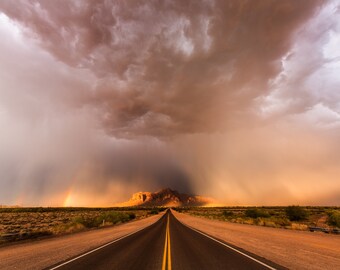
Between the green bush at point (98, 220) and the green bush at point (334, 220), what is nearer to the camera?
the green bush at point (334, 220)

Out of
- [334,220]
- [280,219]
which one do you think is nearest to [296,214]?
[280,219]

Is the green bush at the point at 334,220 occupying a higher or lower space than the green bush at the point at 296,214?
lower

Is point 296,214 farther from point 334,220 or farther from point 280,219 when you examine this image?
point 334,220

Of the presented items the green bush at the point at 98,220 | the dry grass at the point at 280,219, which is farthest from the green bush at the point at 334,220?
the green bush at the point at 98,220

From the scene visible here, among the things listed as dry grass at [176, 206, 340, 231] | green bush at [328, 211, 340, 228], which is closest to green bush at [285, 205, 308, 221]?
dry grass at [176, 206, 340, 231]

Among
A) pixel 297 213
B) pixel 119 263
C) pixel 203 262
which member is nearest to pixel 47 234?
pixel 119 263

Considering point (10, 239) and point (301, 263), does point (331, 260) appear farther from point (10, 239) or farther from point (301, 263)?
point (10, 239)

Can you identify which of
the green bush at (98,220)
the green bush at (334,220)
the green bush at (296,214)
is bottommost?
the green bush at (334,220)

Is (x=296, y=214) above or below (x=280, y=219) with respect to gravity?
above

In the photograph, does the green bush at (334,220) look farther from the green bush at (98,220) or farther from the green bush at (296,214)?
the green bush at (98,220)

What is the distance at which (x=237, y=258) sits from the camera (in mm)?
10938

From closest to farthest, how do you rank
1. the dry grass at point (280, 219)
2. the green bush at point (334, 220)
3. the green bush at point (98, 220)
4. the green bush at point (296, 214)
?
the dry grass at point (280, 219) < the green bush at point (334, 220) < the green bush at point (98, 220) < the green bush at point (296, 214)

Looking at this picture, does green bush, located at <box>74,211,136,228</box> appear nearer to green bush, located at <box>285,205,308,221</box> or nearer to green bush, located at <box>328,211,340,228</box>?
green bush, located at <box>328,211,340,228</box>

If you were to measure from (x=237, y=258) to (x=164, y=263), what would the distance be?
10.3 ft
